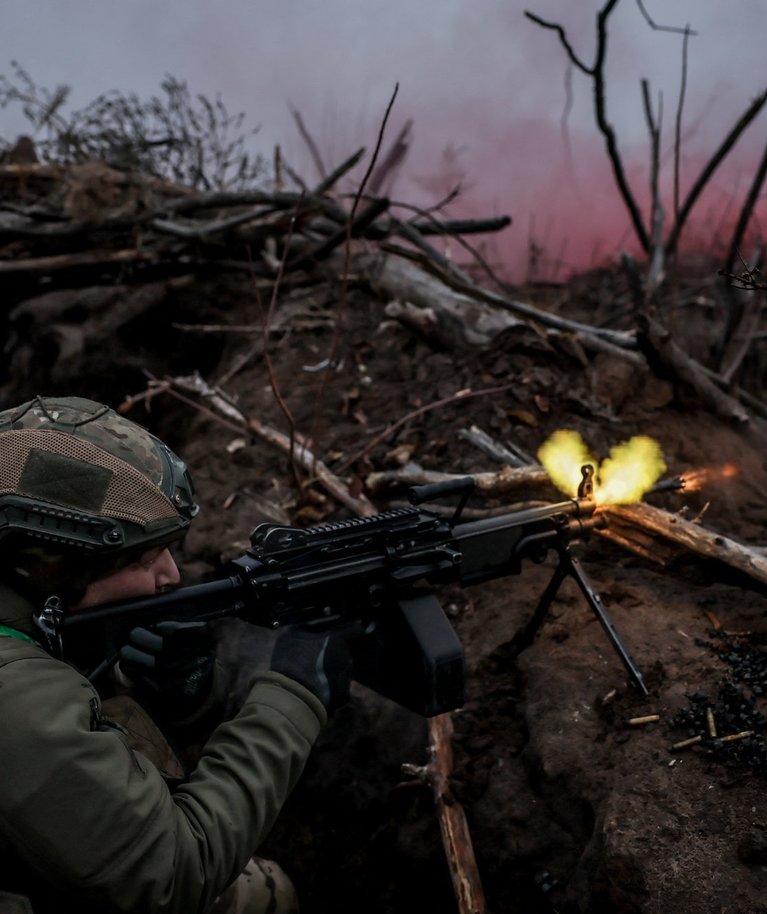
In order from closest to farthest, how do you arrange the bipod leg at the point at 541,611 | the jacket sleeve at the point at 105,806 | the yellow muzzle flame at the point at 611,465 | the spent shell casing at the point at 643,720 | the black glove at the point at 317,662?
the jacket sleeve at the point at 105,806, the black glove at the point at 317,662, the spent shell casing at the point at 643,720, the bipod leg at the point at 541,611, the yellow muzzle flame at the point at 611,465

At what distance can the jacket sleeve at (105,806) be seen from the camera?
1.64m

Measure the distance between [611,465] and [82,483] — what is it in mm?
2944

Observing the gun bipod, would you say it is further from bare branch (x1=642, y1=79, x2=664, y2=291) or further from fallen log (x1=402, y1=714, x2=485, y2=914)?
bare branch (x1=642, y1=79, x2=664, y2=291)

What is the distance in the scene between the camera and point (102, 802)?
1.67 meters

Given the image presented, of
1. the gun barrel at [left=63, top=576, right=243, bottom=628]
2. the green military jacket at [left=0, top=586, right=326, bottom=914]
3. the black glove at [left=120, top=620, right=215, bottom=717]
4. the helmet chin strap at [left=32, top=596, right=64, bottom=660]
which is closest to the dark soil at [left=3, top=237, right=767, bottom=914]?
the black glove at [left=120, top=620, right=215, bottom=717]

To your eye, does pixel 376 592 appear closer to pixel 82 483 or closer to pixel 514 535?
pixel 514 535

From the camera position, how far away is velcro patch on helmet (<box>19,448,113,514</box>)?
1970 millimetres

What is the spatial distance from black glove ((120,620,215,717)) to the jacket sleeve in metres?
0.21

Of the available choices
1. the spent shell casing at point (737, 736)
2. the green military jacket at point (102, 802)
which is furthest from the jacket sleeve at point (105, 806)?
the spent shell casing at point (737, 736)

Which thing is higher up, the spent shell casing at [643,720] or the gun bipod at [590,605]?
the gun bipod at [590,605]

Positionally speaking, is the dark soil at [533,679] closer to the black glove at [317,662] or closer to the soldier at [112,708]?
the soldier at [112,708]

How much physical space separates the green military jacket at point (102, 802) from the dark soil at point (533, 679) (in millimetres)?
1168

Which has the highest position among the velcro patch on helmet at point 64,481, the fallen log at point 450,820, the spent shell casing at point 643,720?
the velcro patch on helmet at point 64,481

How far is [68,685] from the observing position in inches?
71.8
